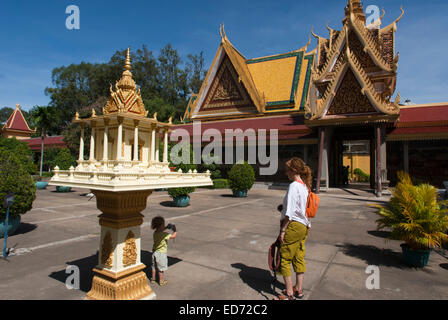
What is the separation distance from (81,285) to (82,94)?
2055 inches

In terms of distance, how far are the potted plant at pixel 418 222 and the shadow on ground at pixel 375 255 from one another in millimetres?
252

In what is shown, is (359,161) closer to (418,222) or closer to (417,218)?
(417,218)

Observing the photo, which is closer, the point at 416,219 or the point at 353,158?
the point at 416,219

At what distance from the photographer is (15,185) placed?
7355mm

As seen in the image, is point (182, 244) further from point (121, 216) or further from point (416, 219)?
point (416, 219)

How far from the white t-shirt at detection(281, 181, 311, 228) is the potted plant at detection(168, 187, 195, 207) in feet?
29.3

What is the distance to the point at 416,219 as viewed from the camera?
519cm

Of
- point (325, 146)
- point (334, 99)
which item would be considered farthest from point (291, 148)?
point (334, 99)

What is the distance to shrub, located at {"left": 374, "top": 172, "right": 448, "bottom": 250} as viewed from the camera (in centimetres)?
503

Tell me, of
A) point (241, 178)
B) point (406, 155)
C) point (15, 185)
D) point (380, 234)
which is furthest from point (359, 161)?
point (15, 185)

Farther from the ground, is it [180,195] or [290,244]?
[290,244]

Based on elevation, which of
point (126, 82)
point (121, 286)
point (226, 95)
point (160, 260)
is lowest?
point (121, 286)

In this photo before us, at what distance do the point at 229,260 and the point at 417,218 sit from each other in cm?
368

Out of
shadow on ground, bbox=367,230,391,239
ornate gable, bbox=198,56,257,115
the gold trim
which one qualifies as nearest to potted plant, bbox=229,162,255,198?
shadow on ground, bbox=367,230,391,239
